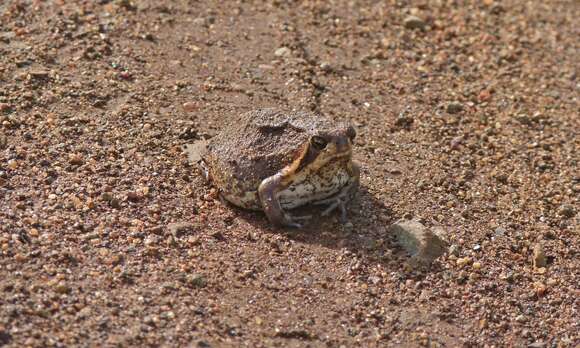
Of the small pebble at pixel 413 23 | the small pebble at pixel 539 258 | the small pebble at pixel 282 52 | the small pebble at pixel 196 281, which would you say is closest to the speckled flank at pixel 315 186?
the small pebble at pixel 196 281

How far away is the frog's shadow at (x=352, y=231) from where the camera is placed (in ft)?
22.3

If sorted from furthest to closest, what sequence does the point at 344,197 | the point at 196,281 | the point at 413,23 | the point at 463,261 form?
the point at 413,23 → the point at 344,197 → the point at 463,261 → the point at 196,281

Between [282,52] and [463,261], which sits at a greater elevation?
[282,52]

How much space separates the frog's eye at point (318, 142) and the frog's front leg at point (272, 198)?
0.36 m

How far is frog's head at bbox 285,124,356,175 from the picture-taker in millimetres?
6617

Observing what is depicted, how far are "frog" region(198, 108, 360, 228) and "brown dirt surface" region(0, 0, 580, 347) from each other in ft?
0.62

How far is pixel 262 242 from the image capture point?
6.69 meters

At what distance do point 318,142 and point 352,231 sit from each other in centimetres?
83

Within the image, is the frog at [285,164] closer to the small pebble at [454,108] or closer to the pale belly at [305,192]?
the pale belly at [305,192]

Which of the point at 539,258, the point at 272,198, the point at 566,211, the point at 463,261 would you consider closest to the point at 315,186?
the point at 272,198

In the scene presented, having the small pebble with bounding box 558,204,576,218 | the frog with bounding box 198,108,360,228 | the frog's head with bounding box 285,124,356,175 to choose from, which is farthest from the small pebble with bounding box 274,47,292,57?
the small pebble with bounding box 558,204,576,218

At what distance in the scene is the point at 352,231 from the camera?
22.9 feet

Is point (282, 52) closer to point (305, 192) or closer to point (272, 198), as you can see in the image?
point (305, 192)

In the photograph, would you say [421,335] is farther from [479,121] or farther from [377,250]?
[479,121]
